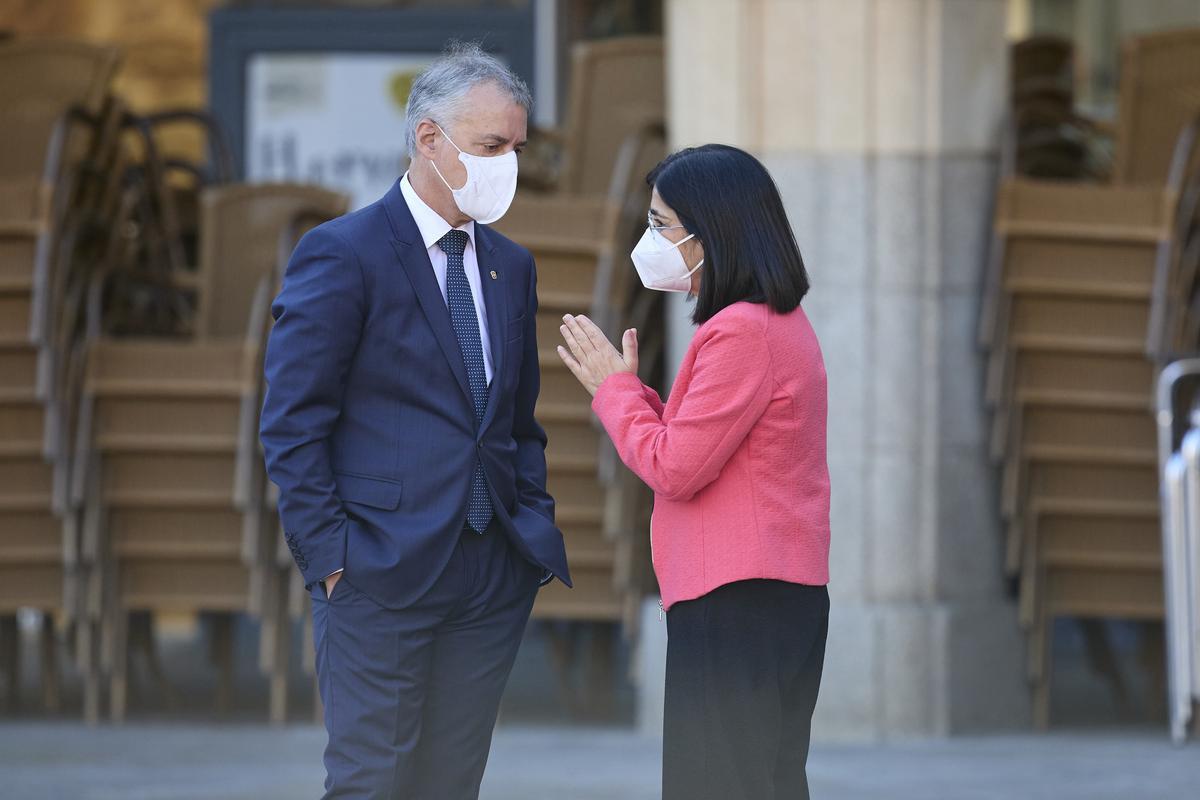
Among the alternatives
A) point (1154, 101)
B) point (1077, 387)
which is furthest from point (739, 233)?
point (1154, 101)

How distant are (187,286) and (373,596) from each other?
474 cm

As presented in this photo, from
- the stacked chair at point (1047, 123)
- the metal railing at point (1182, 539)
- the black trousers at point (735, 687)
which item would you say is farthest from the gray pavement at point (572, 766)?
the black trousers at point (735, 687)

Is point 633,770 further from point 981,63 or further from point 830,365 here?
point 981,63

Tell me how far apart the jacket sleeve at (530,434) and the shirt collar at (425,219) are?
0.80 feet

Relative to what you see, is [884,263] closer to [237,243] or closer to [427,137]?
[237,243]

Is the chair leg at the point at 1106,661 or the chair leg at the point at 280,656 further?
the chair leg at the point at 1106,661

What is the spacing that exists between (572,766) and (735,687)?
3297 millimetres

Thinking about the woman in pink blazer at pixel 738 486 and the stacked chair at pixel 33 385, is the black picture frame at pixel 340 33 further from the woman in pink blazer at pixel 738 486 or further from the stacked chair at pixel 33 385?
the woman in pink blazer at pixel 738 486

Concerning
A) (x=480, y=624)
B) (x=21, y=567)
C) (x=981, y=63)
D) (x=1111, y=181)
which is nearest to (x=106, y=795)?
(x=21, y=567)

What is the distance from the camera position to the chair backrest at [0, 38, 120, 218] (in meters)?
8.23

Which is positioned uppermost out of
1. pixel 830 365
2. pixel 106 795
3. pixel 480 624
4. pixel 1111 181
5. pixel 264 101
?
pixel 264 101

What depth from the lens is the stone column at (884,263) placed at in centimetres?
710

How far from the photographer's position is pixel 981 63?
7270 millimetres

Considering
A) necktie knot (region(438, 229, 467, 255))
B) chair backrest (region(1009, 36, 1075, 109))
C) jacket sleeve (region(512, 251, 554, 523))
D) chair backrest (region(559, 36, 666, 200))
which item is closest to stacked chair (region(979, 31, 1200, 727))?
chair backrest (region(559, 36, 666, 200))
